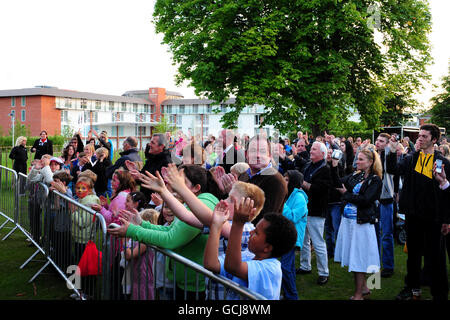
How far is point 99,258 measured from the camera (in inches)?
157

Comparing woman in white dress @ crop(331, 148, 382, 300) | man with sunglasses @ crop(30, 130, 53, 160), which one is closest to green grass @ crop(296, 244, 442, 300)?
woman in white dress @ crop(331, 148, 382, 300)

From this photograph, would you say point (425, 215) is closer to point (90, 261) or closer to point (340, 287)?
point (340, 287)

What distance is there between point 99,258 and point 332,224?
16.2 ft

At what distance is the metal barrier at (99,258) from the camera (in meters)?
3.02

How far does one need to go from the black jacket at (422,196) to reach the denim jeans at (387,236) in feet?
4.40

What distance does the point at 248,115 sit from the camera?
80375 millimetres

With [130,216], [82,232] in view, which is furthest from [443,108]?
[130,216]

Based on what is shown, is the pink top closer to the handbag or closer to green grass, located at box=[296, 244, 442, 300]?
the handbag

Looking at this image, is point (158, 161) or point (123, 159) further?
point (123, 159)

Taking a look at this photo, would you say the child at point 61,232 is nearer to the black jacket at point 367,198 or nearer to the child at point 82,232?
the child at point 82,232

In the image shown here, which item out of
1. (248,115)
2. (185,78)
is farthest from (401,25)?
(248,115)

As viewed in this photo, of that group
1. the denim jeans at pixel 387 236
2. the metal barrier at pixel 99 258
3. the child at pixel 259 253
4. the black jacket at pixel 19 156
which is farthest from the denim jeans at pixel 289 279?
the black jacket at pixel 19 156
